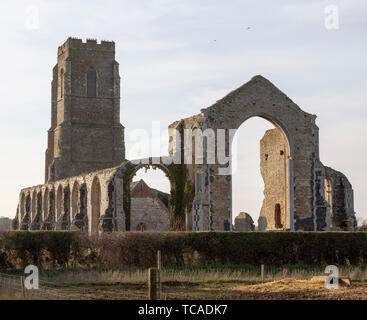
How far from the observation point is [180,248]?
75.6ft

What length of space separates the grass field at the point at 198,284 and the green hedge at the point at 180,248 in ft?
2.90

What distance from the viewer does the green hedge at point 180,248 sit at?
2252 cm

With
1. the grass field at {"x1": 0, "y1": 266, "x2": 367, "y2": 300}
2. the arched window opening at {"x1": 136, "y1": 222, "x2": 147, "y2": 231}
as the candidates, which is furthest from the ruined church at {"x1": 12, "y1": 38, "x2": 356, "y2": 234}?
the grass field at {"x1": 0, "y1": 266, "x2": 367, "y2": 300}

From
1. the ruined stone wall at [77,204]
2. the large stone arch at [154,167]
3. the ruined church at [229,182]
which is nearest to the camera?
the ruined church at [229,182]

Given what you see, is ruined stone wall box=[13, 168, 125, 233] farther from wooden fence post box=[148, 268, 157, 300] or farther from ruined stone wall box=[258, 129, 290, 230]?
wooden fence post box=[148, 268, 157, 300]

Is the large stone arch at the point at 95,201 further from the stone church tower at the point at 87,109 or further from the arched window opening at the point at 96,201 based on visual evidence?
the stone church tower at the point at 87,109

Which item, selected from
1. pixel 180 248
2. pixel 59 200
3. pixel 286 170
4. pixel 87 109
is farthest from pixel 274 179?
pixel 87 109

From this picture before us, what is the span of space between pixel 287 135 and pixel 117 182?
336 inches

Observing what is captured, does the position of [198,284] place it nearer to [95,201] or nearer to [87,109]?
[95,201]

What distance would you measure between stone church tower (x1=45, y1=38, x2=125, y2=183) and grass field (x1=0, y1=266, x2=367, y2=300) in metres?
34.4

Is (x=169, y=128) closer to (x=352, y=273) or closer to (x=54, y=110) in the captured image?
(x=352, y=273)

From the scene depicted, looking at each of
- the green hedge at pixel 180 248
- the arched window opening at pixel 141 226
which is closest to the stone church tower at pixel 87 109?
the arched window opening at pixel 141 226

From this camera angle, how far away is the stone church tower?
55594 mm
